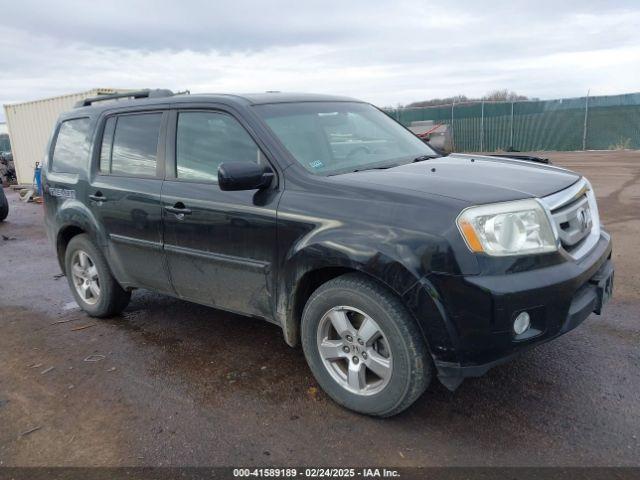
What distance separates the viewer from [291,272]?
10.7 ft

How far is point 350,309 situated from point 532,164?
1767 mm

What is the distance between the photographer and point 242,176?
125 inches

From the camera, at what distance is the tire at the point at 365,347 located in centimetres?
287

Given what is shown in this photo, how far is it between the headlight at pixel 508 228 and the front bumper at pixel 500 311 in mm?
127

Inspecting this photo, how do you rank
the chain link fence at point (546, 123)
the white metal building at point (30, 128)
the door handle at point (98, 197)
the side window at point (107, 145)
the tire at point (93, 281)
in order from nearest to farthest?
1. the door handle at point (98, 197)
2. the side window at point (107, 145)
3. the tire at point (93, 281)
4. the white metal building at point (30, 128)
5. the chain link fence at point (546, 123)

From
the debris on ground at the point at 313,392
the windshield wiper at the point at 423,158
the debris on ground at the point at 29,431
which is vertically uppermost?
the windshield wiper at the point at 423,158

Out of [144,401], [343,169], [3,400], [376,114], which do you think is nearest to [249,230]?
[343,169]

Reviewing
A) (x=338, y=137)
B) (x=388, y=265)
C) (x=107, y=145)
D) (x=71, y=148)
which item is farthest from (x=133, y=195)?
(x=388, y=265)

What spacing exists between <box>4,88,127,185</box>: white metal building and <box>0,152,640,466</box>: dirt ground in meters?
15.7

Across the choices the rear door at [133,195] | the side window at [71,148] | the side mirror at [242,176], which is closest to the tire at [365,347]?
the side mirror at [242,176]

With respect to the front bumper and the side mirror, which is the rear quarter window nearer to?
the side mirror

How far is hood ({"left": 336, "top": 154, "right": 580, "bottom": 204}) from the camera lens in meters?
2.85

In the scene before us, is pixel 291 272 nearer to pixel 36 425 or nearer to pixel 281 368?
pixel 281 368

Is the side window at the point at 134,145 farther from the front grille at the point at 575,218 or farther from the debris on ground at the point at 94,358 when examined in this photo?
the front grille at the point at 575,218
